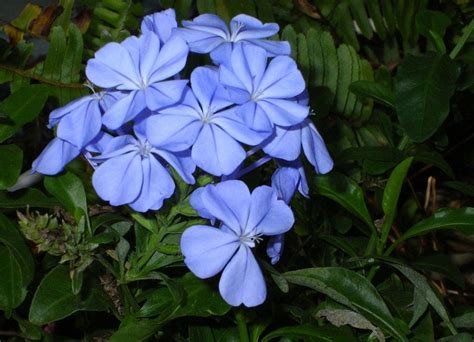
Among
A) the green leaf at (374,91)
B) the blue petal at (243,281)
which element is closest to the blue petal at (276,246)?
the blue petal at (243,281)

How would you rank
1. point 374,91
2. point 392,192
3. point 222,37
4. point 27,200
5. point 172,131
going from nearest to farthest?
point 172,131 → point 222,37 → point 27,200 → point 392,192 → point 374,91

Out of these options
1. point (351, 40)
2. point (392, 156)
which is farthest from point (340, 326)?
point (351, 40)

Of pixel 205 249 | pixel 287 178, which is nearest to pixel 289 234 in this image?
pixel 287 178

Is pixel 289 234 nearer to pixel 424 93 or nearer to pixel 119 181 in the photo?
pixel 424 93

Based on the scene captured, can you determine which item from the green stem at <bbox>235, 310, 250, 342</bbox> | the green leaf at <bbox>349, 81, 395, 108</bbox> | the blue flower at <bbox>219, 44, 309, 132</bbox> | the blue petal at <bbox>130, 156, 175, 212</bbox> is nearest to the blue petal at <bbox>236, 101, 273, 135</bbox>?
the blue flower at <bbox>219, 44, 309, 132</bbox>

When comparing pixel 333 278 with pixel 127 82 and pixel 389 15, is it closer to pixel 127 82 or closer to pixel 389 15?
pixel 127 82

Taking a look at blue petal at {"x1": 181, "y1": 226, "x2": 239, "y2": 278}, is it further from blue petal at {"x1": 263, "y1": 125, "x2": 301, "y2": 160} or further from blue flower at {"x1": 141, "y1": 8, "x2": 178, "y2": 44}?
blue flower at {"x1": 141, "y1": 8, "x2": 178, "y2": 44}
